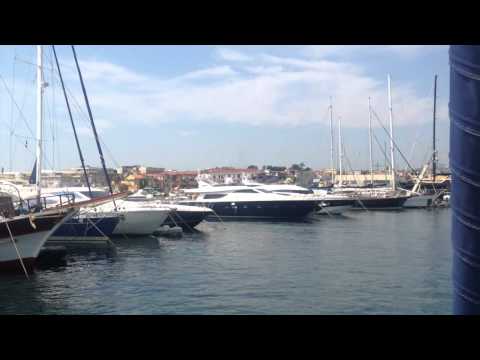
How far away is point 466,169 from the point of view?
213cm

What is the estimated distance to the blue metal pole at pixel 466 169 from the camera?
210 cm

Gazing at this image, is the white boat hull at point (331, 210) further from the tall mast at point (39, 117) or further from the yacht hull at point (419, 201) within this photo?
the tall mast at point (39, 117)

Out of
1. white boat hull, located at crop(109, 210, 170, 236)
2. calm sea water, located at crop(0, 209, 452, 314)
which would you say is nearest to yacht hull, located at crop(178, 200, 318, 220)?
calm sea water, located at crop(0, 209, 452, 314)

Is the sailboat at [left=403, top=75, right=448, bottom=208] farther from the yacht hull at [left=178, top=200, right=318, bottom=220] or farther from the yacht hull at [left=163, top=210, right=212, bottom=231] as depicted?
the yacht hull at [left=163, top=210, right=212, bottom=231]

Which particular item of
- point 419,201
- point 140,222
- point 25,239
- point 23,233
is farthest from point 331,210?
point 23,233

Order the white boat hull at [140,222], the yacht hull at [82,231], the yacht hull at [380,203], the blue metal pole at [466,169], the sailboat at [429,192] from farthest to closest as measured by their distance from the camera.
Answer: the sailboat at [429,192] < the yacht hull at [380,203] < the white boat hull at [140,222] < the yacht hull at [82,231] < the blue metal pole at [466,169]

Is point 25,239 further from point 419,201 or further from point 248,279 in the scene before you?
point 419,201

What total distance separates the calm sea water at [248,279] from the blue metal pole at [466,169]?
5706 mm

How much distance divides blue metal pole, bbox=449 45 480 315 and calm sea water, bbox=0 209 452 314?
571 cm

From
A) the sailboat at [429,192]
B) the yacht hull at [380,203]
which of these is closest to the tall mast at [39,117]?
the yacht hull at [380,203]
